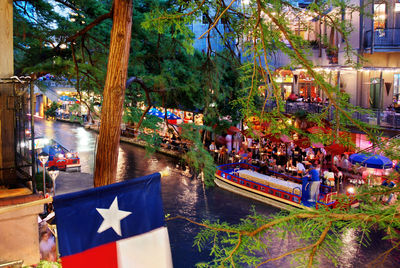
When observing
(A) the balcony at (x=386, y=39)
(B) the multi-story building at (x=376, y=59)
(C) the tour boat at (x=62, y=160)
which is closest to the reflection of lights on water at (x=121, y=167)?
(C) the tour boat at (x=62, y=160)

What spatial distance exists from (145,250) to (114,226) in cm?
41

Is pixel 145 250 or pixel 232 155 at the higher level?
pixel 145 250

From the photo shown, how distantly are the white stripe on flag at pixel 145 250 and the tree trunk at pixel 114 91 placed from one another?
8.47ft

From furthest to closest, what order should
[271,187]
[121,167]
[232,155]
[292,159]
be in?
[232,155] → [121,167] → [292,159] → [271,187]

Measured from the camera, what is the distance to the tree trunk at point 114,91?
5727mm

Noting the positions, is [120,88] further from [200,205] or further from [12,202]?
[200,205]

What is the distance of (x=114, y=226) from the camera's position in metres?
3.37

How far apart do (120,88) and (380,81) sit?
20.5m

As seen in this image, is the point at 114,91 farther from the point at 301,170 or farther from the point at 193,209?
the point at 301,170

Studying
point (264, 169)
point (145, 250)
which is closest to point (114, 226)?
point (145, 250)

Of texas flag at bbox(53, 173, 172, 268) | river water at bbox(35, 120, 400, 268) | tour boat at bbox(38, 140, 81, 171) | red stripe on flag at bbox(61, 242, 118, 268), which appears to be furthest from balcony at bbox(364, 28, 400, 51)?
red stripe on flag at bbox(61, 242, 118, 268)

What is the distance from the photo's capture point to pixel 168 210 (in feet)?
56.8

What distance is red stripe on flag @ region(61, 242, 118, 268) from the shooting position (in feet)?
10.5

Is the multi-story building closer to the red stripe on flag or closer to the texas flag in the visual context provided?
the texas flag
